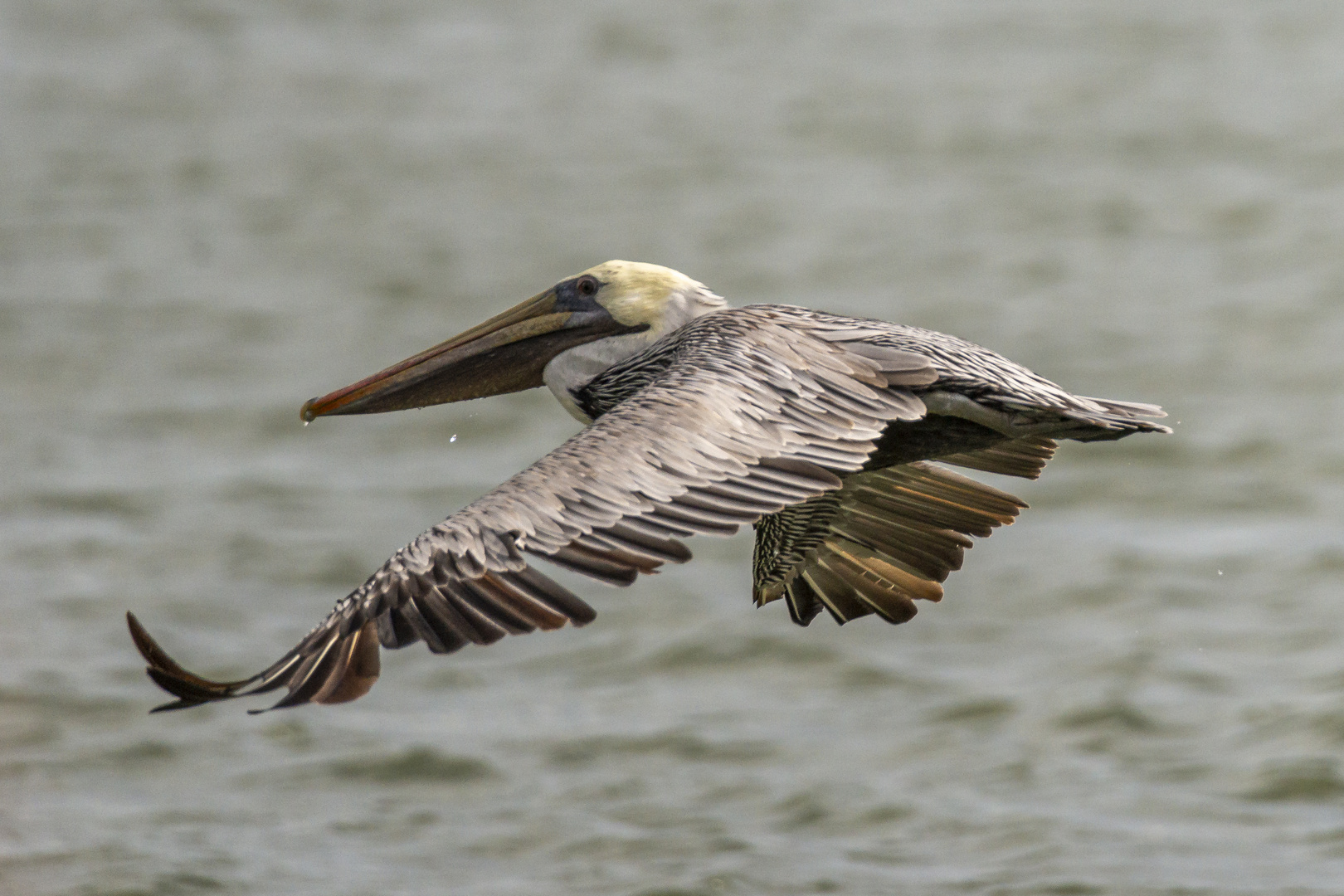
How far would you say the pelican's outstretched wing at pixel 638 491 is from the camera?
16.2 ft

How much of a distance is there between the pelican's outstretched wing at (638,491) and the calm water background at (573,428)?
3.96m

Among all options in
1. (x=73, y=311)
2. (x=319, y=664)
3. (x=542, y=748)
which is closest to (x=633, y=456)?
(x=319, y=664)

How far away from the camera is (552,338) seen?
23.0 feet

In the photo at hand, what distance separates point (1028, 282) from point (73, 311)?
715 cm

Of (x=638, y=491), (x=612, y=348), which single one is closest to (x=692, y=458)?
(x=638, y=491)

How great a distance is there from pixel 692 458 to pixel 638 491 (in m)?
0.23

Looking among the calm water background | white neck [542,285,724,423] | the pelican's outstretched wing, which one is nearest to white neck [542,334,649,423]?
white neck [542,285,724,423]

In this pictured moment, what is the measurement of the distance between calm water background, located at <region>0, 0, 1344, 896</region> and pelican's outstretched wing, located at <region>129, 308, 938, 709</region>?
396 centimetres

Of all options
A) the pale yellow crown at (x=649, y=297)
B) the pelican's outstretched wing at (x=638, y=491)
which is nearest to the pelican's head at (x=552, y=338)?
the pale yellow crown at (x=649, y=297)

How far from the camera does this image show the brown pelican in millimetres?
5023

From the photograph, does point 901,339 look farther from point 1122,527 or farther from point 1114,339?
point 1114,339

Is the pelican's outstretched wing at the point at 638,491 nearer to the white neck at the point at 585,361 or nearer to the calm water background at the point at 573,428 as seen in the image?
the white neck at the point at 585,361

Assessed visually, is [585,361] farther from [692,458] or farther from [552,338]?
[692,458]

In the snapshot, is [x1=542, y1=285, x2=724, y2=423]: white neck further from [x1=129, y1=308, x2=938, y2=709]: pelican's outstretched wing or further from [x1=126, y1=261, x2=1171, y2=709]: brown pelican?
[x1=129, y1=308, x2=938, y2=709]: pelican's outstretched wing
